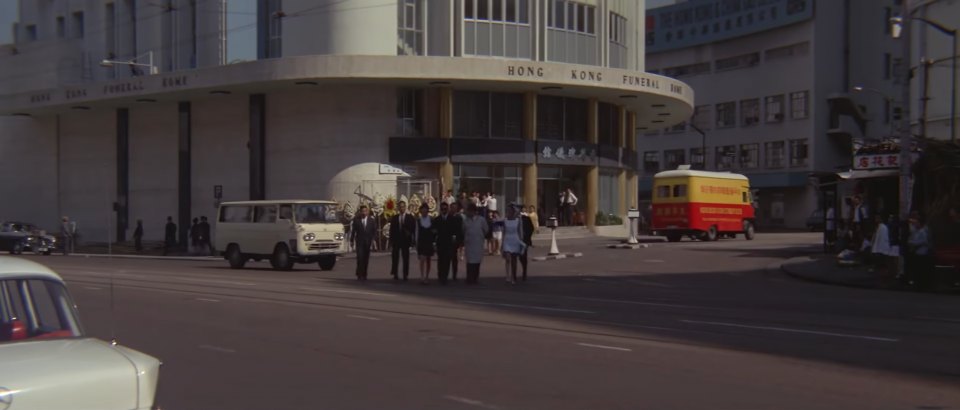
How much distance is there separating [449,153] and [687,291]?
23.3 meters

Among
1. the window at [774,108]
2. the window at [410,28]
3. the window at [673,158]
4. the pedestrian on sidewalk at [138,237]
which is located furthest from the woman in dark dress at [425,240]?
the window at [673,158]

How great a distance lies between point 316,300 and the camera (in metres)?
17.7

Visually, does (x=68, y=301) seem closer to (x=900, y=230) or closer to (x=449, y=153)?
(x=900, y=230)

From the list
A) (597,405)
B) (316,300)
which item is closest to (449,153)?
(316,300)

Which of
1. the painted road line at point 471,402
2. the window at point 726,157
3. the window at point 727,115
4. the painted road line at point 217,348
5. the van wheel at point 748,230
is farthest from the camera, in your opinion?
the window at point 726,157

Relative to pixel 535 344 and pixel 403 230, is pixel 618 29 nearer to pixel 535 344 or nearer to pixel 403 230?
pixel 403 230

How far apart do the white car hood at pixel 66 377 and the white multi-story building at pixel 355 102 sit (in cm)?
3550

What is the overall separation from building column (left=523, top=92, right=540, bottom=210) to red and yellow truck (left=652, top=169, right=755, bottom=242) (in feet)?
18.4

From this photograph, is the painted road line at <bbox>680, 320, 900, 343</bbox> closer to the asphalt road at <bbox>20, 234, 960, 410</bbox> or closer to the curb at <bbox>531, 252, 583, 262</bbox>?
the asphalt road at <bbox>20, 234, 960, 410</bbox>

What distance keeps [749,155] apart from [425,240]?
6063 centimetres

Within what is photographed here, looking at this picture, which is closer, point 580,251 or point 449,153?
point 580,251

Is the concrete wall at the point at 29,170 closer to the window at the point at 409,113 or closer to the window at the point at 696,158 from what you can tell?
the window at the point at 409,113

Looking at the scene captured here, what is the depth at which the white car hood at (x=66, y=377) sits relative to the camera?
448cm

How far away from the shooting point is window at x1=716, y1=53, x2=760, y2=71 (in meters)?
76.8
